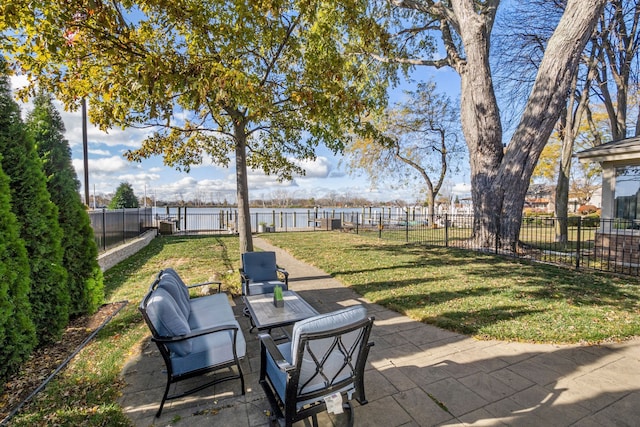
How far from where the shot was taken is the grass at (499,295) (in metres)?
3.78

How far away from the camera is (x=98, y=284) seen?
4535mm

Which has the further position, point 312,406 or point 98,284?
point 98,284

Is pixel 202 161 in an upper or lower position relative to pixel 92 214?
upper

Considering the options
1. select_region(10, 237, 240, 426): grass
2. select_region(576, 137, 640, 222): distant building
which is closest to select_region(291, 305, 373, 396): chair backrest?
select_region(10, 237, 240, 426): grass

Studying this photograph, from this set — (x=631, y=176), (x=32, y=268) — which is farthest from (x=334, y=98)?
(x=631, y=176)

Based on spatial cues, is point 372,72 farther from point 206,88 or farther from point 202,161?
point 206,88

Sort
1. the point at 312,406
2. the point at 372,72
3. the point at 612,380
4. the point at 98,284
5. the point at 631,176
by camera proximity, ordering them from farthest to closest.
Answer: the point at 372,72
the point at 631,176
the point at 98,284
the point at 612,380
the point at 312,406

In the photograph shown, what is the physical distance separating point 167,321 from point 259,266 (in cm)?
266

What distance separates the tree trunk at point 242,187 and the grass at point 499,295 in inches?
91.3

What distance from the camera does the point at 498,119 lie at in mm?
10078

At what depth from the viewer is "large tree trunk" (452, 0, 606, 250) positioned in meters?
8.24

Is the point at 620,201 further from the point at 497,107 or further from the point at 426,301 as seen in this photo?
the point at 426,301

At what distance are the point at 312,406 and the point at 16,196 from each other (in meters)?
3.97

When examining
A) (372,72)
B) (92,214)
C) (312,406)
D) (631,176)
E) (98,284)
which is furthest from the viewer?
(372,72)
